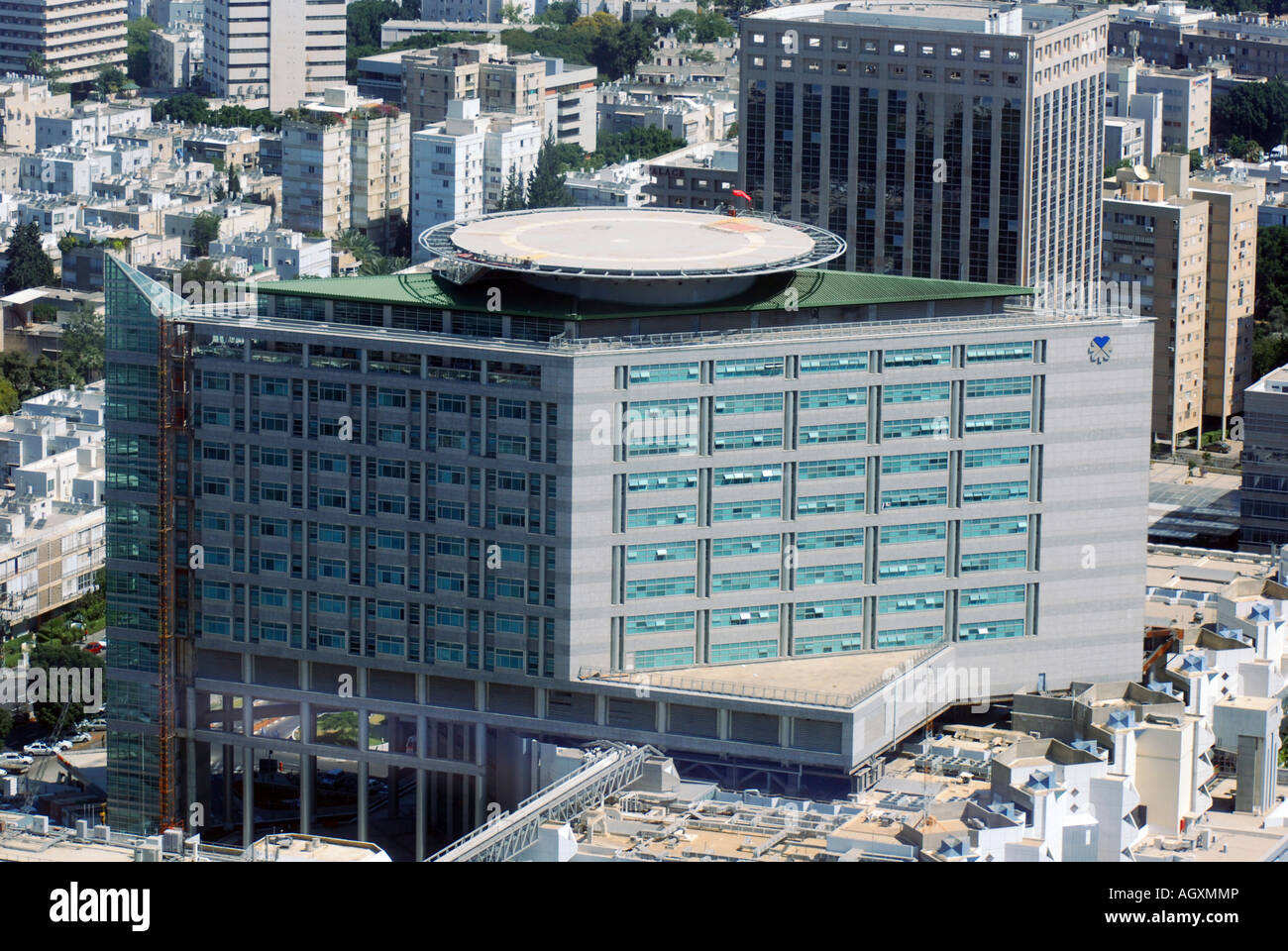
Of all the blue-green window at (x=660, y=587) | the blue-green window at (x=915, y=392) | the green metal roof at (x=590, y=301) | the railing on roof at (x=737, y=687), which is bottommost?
the railing on roof at (x=737, y=687)

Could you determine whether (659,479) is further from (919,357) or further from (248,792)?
(248,792)

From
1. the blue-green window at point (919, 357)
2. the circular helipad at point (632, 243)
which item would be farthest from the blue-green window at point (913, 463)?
the circular helipad at point (632, 243)

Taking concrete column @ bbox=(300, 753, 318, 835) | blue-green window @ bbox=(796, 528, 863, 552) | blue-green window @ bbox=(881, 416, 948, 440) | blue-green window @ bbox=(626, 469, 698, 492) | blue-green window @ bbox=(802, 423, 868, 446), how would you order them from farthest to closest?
Result: concrete column @ bbox=(300, 753, 318, 835), blue-green window @ bbox=(796, 528, 863, 552), blue-green window @ bbox=(881, 416, 948, 440), blue-green window @ bbox=(802, 423, 868, 446), blue-green window @ bbox=(626, 469, 698, 492)

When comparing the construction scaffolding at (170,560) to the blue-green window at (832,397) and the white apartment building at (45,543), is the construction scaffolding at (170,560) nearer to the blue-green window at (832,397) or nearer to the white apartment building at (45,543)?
the blue-green window at (832,397)

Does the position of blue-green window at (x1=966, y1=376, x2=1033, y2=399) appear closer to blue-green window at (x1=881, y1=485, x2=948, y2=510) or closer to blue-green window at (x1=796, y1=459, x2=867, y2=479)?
blue-green window at (x1=881, y1=485, x2=948, y2=510)

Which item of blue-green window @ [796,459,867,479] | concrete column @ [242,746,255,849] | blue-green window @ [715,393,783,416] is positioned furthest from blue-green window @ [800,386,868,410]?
concrete column @ [242,746,255,849]
